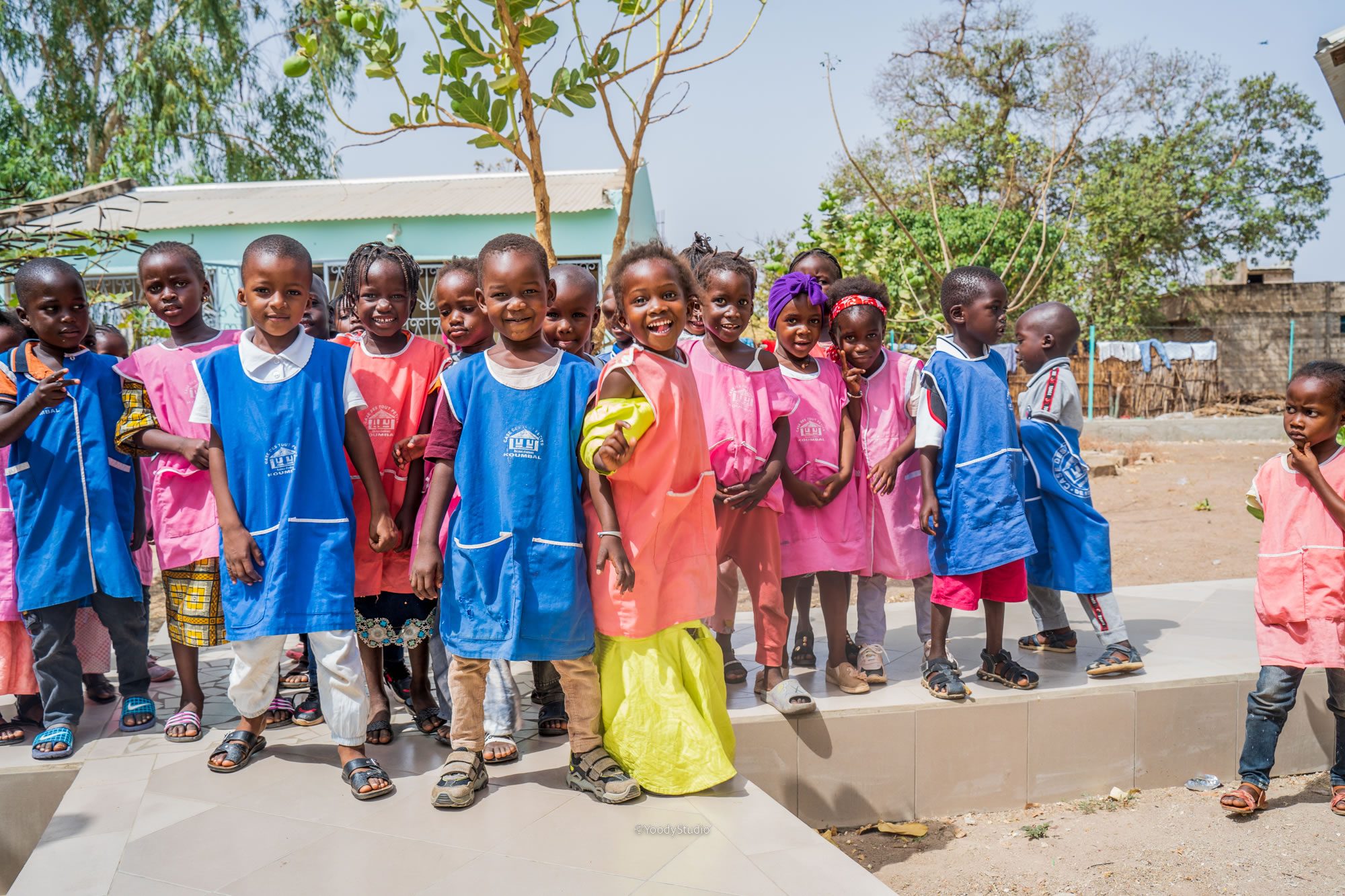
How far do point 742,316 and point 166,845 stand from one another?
244cm

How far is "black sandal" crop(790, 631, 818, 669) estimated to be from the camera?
4.27 metres

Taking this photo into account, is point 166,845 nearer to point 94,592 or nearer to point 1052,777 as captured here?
point 94,592

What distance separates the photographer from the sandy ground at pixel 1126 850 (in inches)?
126

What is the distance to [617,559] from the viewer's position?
276 cm

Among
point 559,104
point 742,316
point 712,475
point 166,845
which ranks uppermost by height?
point 559,104

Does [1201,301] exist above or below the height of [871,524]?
above

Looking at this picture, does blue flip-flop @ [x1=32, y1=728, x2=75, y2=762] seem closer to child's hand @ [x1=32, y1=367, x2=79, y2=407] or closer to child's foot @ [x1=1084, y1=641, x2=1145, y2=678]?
child's hand @ [x1=32, y1=367, x2=79, y2=407]

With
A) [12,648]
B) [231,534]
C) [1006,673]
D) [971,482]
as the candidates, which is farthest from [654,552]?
[12,648]

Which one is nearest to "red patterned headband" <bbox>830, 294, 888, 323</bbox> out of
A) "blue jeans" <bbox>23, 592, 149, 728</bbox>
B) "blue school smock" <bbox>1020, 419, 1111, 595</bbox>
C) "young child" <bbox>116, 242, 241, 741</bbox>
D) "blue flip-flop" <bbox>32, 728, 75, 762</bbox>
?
"blue school smock" <bbox>1020, 419, 1111, 595</bbox>

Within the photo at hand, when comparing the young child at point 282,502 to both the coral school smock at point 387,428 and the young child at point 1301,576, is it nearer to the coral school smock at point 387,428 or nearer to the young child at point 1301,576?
Result: the coral school smock at point 387,428

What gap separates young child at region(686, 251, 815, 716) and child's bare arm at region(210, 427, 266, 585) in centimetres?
154

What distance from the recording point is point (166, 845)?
8.56 ft

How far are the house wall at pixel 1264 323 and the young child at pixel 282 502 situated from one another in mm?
22707

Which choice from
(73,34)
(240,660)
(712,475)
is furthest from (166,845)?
(73,34)
